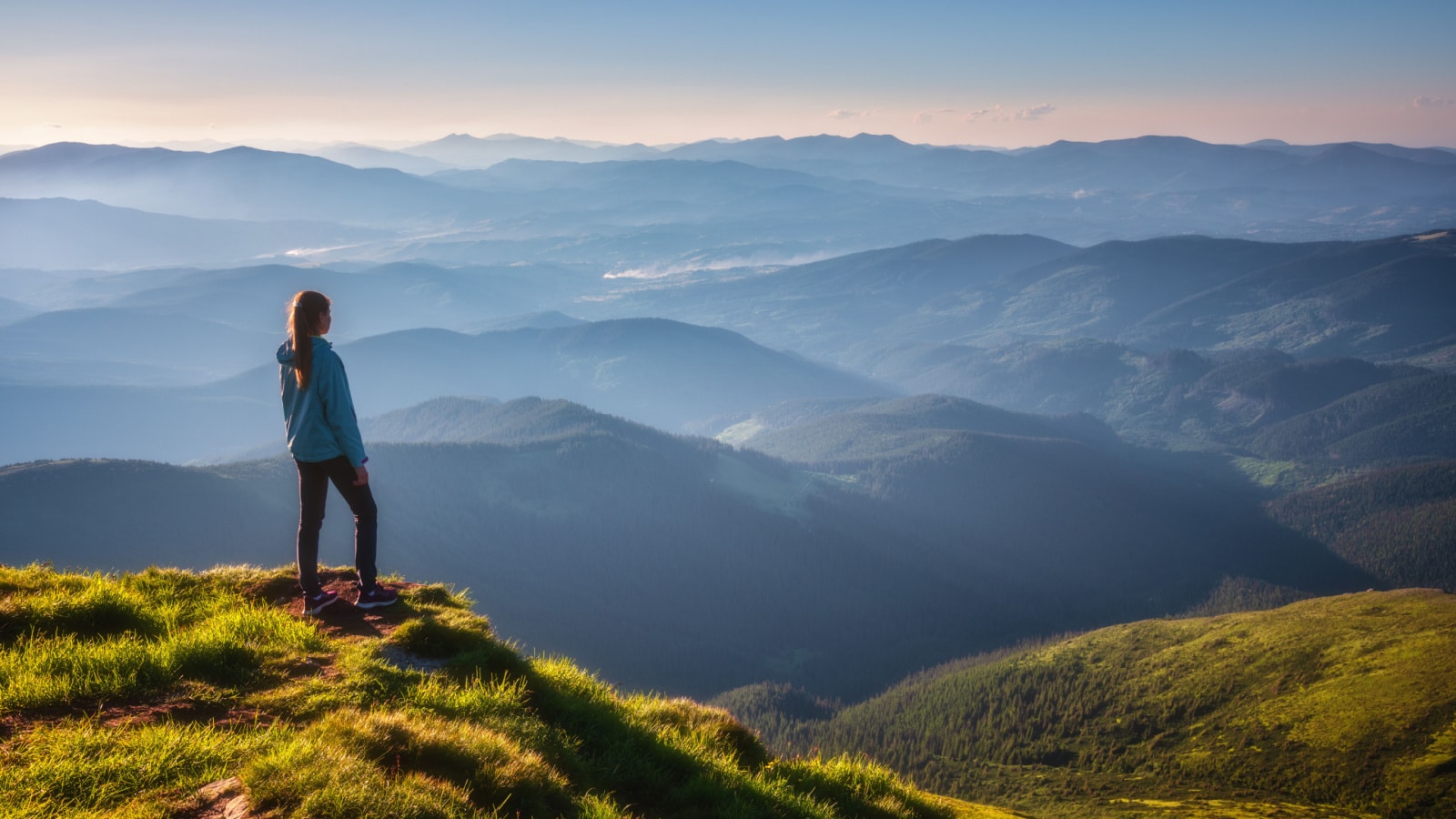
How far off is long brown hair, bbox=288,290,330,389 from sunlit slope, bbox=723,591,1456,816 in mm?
91308

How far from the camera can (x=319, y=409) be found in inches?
424

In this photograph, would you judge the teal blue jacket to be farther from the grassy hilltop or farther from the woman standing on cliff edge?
the grassy hilltop

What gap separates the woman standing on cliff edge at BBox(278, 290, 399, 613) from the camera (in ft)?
34.7

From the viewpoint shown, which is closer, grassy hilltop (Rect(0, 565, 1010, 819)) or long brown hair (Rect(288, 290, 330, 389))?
grassy hilltop (Rect(0, 565, 1010, 819))

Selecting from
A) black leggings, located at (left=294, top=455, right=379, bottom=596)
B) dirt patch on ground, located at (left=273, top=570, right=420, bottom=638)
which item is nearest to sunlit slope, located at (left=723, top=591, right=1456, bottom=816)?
dirt patch on ground, located at (left=273, top=570, right=420, bottom=638)

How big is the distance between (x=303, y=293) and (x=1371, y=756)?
110214 mm

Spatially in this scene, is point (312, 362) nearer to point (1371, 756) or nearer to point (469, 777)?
point (469, 777)

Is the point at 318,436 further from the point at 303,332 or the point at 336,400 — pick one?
the point at 303,332

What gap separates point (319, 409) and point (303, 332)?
1.07 metres

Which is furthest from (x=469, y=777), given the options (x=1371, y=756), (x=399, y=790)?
(x=1371, y=756)

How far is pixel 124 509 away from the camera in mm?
169125

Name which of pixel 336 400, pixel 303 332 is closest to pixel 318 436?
pixel 336 400

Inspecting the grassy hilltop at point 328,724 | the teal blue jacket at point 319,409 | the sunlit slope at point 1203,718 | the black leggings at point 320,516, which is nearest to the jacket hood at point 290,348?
the teal blue jacket at point 319,409

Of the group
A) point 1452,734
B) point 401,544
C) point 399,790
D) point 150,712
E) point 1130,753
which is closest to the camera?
point 399,790
